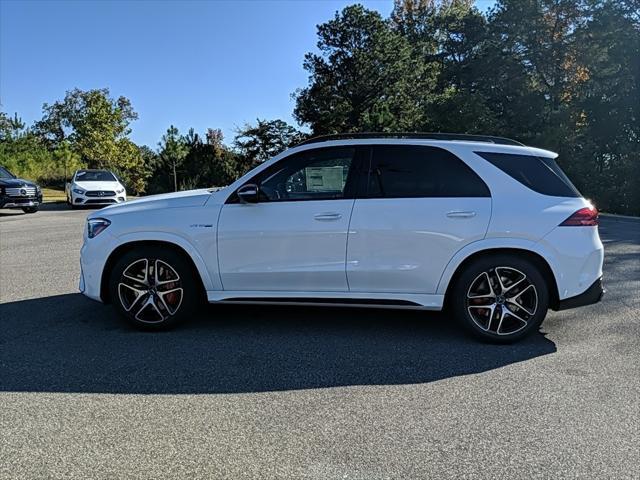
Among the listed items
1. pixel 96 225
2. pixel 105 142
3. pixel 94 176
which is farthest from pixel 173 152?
pixel 96 225

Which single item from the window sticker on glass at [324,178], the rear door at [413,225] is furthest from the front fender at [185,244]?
the rear door at [413,225]

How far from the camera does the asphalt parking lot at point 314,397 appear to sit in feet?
9.27

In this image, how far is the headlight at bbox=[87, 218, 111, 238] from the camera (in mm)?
4993

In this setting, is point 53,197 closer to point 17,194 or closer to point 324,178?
point 17,194

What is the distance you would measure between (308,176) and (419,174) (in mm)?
1027

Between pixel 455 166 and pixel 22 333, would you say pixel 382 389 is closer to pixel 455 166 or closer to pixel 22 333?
pixel 455 166

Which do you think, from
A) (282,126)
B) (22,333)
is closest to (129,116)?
(282,126)

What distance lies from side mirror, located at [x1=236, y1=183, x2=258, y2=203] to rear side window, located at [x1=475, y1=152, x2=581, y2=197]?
207 centimetres

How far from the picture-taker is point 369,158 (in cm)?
488

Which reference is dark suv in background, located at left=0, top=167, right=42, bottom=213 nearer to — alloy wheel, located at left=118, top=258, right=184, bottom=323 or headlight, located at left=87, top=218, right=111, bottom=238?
headlight, located at left=87, top=218, right=111, bottom=238

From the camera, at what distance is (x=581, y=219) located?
4.59 m

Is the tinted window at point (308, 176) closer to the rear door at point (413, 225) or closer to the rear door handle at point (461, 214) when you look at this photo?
the rear door at point (413, 225)

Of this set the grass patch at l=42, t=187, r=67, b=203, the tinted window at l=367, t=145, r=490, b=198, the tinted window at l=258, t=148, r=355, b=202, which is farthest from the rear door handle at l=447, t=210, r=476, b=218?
the grass patch at l=42, t=187, r=67, b=203

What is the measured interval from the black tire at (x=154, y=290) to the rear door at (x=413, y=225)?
5.07 feet
